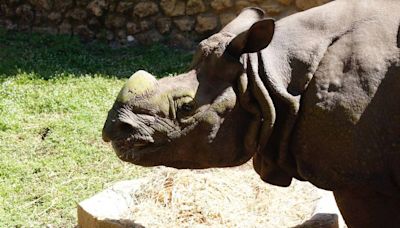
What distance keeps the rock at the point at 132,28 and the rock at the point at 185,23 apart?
51 centimetres

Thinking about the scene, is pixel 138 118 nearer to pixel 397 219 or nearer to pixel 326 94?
pixel 326 94

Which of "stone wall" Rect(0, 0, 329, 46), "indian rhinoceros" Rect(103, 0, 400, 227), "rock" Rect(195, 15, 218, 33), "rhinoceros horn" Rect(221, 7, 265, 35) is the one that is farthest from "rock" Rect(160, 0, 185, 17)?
"indian rhinoceros" Rect(103, 0, 400, 227)

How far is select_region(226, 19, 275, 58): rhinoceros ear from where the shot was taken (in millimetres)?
2461

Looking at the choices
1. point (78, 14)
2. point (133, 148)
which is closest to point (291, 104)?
point (133, 148)

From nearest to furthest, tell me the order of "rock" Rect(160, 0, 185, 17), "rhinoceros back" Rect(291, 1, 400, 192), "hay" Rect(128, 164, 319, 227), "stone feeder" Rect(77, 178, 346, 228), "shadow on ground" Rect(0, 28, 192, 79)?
"rhinoceros back" Rect(291, 1, 400, 192) < "stone feeder" Rect(77, 178, 346, 228) < "hay" Rect(128, 164, 319, 227) < "shadow on ground" Rect(0, 28, 192, 79) < "rock" Rect(160, 0, 185, 17)

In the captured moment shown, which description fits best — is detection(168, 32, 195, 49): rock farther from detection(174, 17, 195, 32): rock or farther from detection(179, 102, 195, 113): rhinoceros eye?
detection(179, 102, 195, 113): rhinoceros eye

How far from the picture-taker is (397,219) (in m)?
2.72

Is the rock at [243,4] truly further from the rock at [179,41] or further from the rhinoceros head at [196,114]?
the rhinoceros head at [196,114]

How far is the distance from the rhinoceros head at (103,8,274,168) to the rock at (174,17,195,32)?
6.60m

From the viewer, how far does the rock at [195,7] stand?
29.8 feet

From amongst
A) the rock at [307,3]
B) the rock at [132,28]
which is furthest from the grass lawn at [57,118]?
the rock at [307,3]

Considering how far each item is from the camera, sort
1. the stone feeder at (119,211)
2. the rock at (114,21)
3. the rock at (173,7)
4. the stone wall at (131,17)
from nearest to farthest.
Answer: the stone feeder at (119,211), the stone wall at (131,17), the rock at (173,7), the rock at (114,21)

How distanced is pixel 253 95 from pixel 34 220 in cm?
273

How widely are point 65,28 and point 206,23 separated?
6.20 ft
